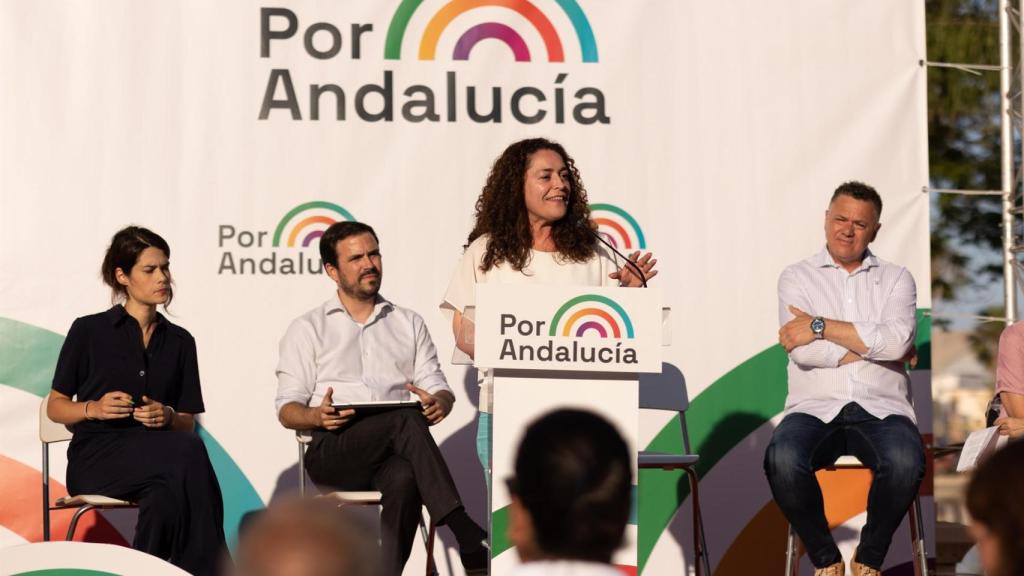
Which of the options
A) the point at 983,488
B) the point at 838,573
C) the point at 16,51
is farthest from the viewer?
the point at 16,51

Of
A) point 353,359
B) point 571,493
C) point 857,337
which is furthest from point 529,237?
point 571,493

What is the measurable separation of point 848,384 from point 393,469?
1.65 m

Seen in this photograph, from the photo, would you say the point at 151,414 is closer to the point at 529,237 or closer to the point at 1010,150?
the point at 529,237

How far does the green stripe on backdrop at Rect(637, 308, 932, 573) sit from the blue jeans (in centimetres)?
101

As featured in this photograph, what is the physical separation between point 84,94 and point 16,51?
323 mm

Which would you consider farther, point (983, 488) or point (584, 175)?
point (584, 175)

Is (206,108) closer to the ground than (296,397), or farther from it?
farther from it

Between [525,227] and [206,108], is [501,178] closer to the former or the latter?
[525,227]

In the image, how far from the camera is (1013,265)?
5820 mm

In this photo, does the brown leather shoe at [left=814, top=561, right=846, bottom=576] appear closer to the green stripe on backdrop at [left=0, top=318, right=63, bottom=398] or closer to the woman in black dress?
the woman in black dress

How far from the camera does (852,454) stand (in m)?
4.84

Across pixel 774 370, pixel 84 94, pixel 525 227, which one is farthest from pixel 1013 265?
pixel 84 94

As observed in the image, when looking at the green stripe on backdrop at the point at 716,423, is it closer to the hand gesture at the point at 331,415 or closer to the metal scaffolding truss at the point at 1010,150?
the metal scaffolding truss at the point at 1010,150

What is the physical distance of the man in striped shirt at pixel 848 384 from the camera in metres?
4.62
